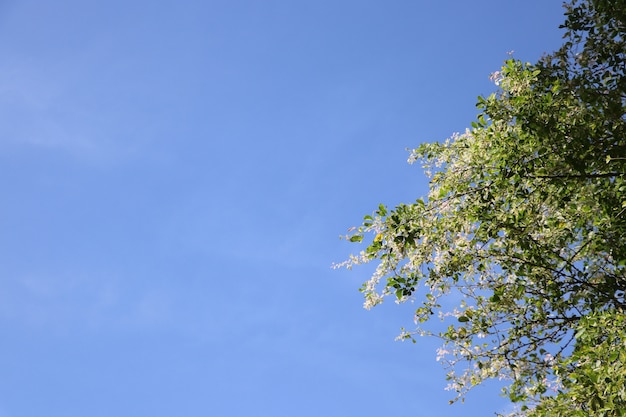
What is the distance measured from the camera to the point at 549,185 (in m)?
10.3

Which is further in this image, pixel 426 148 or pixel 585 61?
pixel 426 148

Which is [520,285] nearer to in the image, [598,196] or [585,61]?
[598,196]

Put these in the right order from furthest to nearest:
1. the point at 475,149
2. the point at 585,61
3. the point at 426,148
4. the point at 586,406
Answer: the point at 426,148
the point at 475,149
the point at 585,61
the point at 586,406

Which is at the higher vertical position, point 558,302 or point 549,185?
point 549,185

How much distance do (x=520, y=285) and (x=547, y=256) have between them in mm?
733

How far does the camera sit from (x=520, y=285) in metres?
10.8

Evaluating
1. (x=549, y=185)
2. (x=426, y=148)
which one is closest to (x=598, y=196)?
(x=549, y=185)

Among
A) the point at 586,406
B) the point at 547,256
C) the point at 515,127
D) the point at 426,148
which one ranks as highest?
the point at 426,148

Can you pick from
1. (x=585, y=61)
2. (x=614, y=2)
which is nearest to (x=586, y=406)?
(x=585, y=61)

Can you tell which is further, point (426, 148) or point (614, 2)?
point (426, 148)

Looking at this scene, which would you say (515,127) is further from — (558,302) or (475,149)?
(558,302)

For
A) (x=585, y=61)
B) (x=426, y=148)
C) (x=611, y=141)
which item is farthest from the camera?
(x=426, y=148)

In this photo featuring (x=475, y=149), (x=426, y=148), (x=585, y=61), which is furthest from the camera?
(x=426, y=148)

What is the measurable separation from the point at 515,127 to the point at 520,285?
2809 mm
